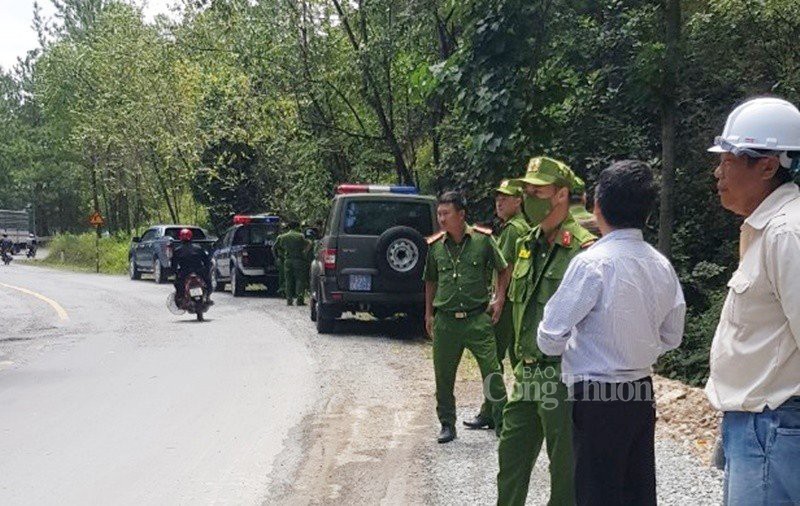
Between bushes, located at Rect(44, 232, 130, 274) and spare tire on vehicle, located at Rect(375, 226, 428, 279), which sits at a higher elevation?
spare tire on vehicle, located at Rect(375, 226, 428, 279)

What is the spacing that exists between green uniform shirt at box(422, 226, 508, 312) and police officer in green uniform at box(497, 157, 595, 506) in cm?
242

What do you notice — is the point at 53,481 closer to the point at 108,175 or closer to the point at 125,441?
the point at 125,441

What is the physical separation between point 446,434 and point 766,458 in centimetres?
489

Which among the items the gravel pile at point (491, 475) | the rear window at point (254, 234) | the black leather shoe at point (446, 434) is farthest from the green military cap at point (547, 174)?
the rear window at point (254, 234)

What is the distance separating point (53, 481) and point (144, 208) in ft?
156

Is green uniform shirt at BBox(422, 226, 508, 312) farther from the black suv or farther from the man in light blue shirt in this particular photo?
the black suv

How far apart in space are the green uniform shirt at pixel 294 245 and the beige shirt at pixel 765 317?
16892 mm

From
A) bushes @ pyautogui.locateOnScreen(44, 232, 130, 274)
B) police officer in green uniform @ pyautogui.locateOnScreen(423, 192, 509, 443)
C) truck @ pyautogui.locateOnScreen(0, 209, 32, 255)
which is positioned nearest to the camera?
police officer in green uniform @ pyautogui.locateOnScreen(423, 192, 509, 443)

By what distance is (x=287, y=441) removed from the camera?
→ 7.77 metres

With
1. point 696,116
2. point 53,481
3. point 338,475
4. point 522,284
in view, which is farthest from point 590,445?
point 696,116

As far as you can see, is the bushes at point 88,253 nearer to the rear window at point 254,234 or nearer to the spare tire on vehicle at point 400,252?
the rear window at point 254,234

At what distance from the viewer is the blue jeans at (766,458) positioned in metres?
2.80

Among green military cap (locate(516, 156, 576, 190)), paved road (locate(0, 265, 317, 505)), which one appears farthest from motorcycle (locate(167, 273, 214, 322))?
green military cap (locate(516, 156, 576, 190))

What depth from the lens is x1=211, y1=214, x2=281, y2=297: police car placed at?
75.9 ft
